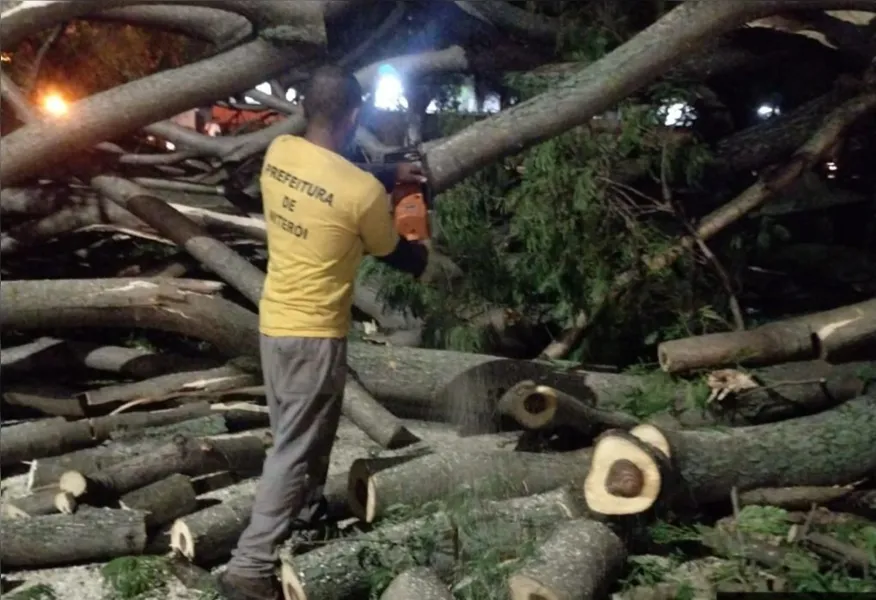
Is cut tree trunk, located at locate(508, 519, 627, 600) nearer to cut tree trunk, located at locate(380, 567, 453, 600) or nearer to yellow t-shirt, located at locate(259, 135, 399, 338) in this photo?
cut tree trunk, located at locate(380, 567, 453, 600)

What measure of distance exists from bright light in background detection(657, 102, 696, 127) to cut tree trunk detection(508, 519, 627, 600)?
2.76m

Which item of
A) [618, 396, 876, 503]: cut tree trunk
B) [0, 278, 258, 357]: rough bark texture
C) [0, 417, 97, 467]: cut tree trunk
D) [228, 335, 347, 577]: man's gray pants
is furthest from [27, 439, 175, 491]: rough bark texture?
[618, 396, 876, 503]: cut tree trunk

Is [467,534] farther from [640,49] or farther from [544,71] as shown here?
[544,71]

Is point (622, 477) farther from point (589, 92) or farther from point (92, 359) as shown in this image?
point (92, 359)

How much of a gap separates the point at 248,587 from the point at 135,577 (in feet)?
1.80

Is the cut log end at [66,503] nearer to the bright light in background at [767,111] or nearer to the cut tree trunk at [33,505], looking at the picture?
the cut tree trunk at [33,505]

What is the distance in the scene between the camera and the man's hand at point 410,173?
13.8 ft

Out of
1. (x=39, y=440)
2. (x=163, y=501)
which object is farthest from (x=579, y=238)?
(x=39, y=440)

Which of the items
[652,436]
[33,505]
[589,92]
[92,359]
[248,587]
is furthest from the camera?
[92,359]

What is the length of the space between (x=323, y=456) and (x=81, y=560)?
3.66ft

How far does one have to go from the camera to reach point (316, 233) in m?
3.38

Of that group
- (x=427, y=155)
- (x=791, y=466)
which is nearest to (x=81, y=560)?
(x=427, y=155)

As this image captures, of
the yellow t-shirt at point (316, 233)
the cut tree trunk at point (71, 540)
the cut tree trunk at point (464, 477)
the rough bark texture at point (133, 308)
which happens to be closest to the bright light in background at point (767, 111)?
the cut tree trunk at point (464, 477)

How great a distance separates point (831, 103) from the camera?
18.8 ft
